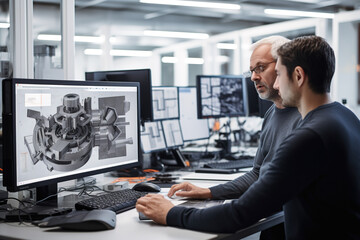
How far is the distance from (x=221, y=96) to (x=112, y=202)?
1.87m

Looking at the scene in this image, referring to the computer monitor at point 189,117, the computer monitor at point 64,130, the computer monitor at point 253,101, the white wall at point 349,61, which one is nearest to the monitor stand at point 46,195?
the computer monitor at point 64,130

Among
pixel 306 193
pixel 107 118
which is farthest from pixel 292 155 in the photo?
pixel 107 118

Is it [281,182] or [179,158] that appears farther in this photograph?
[179,158]

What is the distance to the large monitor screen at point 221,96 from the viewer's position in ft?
10.4

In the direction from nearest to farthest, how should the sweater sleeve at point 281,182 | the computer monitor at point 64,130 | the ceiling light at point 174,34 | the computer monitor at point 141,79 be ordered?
1. the sweater sleeve at point 281,182
2. the computer monitor at point 64,130
3. the computer monitor at point 141,79
4. the ceiling light at point 174,34

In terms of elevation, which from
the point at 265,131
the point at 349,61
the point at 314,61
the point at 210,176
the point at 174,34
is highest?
the point at 174,34

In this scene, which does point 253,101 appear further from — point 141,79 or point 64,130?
point 64,130

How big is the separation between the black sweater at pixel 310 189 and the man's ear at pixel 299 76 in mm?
100

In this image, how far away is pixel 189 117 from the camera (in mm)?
3324

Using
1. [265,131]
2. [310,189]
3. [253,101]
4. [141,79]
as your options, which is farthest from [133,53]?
[310,189]

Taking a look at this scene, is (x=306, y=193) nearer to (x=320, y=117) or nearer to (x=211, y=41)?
(x=320, y=117)

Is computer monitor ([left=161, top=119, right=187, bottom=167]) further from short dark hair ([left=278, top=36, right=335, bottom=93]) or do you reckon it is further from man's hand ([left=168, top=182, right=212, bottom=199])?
short dark hair ([left=278, top=36, right=335, bottom=93])

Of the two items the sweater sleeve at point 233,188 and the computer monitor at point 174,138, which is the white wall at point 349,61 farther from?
the sweater sleeve at point 233,188

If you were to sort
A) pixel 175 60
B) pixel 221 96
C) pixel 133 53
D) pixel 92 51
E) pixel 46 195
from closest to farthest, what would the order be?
pixel 46 195, pixel 221 96, pixel 175 60, pixel 92 51, pixel 133 53
